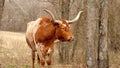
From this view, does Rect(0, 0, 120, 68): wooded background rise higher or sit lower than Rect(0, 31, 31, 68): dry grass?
higher

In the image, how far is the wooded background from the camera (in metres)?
11.2

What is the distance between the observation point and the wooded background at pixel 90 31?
11.2 meters

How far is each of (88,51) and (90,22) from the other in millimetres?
868

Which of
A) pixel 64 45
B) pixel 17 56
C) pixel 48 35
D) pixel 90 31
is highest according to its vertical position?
pixel 90 31

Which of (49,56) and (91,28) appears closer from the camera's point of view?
(91,28)

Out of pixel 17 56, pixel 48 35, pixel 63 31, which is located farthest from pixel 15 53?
pixel 63 31

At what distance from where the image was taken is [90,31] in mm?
10898

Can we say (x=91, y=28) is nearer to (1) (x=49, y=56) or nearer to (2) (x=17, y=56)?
(1) (x=49, y=56)

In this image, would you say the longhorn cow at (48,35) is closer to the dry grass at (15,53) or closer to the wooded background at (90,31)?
the wooded background at (90,31)

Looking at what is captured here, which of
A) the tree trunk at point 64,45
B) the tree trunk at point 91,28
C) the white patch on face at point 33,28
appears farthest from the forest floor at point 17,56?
the tree trunk at point 91,28

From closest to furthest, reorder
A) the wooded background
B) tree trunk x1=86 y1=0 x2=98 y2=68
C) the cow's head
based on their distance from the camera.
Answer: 1. tree trunk x1=86 y1=0 x2=98 y2=68
2. the wooded background
3. the cow's head

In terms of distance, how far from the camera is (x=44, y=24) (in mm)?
13117

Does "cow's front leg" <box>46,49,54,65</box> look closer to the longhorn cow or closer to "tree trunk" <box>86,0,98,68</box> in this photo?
the longhorn cow

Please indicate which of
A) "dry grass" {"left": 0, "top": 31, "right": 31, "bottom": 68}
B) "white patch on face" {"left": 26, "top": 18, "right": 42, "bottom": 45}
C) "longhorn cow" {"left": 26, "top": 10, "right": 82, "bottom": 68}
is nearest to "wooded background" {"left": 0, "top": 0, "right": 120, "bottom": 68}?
"longhorn cow" {"left": 26, "top": 10, "right": 82, "bottom": 68}
